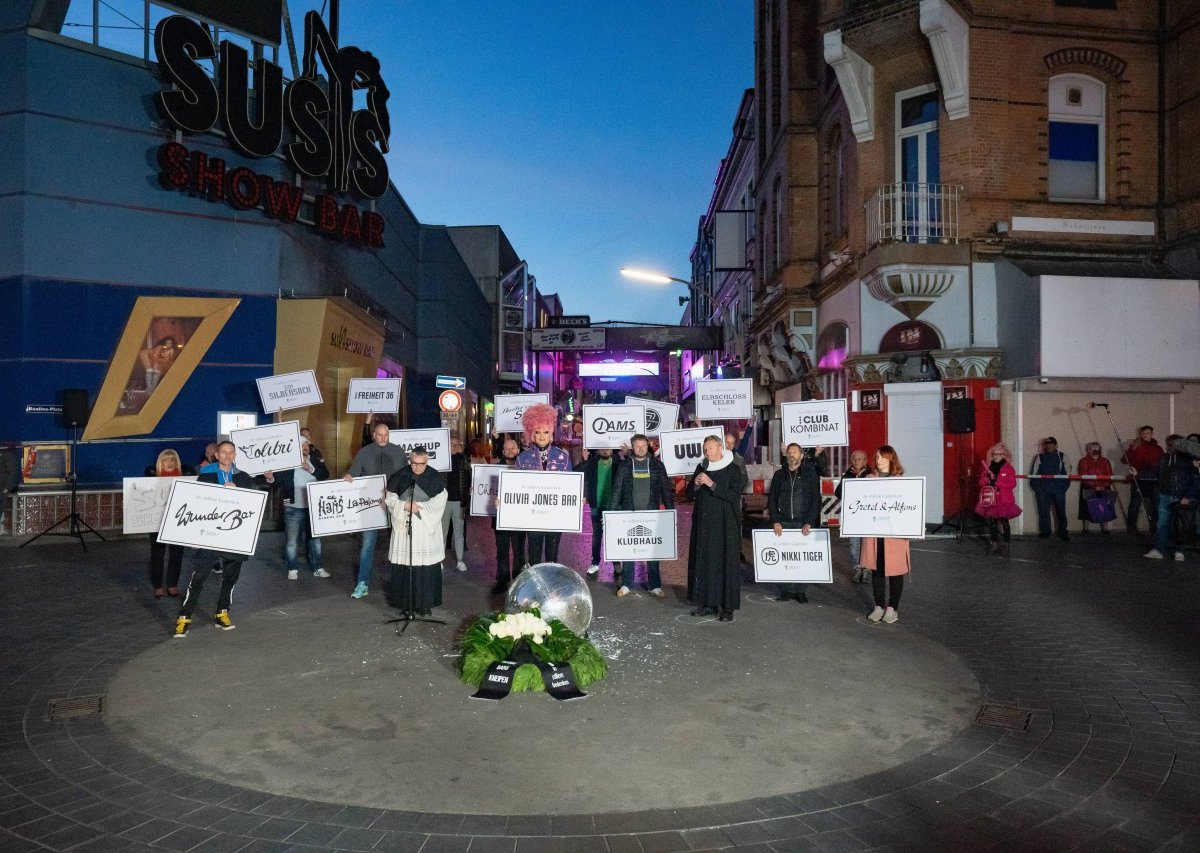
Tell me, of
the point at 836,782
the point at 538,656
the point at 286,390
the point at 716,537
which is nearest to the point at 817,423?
the point at 716,537

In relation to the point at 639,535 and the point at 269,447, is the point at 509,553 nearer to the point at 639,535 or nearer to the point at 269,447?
the point at 639,535

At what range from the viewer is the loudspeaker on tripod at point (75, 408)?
554 inches

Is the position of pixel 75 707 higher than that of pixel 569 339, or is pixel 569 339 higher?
pixel 569 339

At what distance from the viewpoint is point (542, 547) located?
31.2 ft

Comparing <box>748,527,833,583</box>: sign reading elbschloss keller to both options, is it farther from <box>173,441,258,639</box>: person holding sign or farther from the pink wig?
<box>173,441,258,639</box>: person holding sign

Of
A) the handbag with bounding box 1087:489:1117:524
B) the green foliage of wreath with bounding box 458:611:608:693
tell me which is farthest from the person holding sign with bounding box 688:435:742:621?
the handbag with bounding box 1087:489:1117:524

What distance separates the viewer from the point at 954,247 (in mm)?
15875

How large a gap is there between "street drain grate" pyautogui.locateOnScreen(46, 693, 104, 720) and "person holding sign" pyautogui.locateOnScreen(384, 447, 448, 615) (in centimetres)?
294

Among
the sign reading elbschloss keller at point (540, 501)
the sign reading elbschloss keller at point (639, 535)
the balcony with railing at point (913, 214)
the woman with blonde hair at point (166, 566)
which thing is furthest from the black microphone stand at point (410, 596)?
the balcony with railing at point (913, 214)

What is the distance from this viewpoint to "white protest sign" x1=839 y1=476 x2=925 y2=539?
862 centimetres

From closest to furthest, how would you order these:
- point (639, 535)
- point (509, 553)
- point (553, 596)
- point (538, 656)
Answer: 1. point (538, 656)
2. point (553, 596)
3. point (639, 535)
4. point (509, 553)

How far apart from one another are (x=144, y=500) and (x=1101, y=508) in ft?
50.3

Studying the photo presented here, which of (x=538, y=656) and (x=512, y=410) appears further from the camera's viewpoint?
(x=512, y=410)

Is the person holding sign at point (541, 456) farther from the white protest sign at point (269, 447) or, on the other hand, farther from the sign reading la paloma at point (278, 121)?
the sign reading la paloma at point (278, 121)
